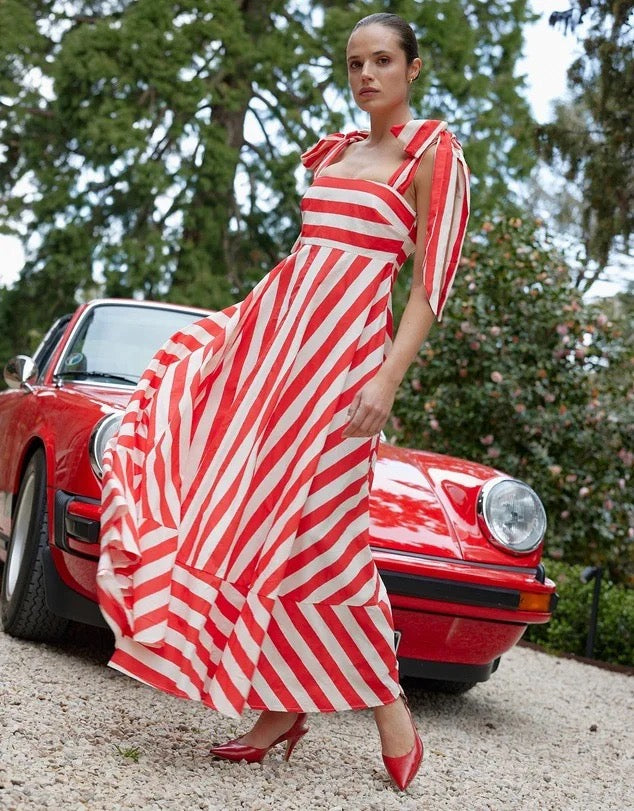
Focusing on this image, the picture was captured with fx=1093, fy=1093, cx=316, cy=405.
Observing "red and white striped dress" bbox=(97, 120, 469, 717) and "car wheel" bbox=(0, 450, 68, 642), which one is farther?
"car wheel" bbox=(0, 450, 68, 642)

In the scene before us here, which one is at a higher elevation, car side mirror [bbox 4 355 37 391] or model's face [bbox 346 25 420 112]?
model's face [bbox 346 25 420 112]

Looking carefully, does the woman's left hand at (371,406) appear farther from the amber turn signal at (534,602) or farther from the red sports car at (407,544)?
the amber turn signal at (534,602)

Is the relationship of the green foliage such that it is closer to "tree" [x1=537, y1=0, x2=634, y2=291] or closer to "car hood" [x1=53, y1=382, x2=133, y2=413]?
"tree" [x1=537, y1=0, x2=634, y2=291]

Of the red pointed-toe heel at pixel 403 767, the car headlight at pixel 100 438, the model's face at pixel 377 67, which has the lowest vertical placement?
the red pointed-toe heel at pixel 403 767

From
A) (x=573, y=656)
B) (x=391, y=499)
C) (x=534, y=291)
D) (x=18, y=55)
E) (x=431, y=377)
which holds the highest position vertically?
(x=18, y=55)

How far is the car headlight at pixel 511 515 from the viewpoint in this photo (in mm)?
3775

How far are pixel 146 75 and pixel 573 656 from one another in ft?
33.9

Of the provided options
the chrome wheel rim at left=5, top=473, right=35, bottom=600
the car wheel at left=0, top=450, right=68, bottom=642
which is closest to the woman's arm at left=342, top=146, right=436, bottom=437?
the car wheel at left=0, top=450, right=68, bottom=642

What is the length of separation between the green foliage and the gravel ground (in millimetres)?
2077

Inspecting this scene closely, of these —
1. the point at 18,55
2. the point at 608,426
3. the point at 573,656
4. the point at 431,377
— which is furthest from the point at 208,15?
Result: the point at 573,656

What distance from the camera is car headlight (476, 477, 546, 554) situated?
378 centimetres

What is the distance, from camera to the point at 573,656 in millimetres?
6789

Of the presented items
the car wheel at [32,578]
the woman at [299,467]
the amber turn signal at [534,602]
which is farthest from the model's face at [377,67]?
the car wheel at [32,578]

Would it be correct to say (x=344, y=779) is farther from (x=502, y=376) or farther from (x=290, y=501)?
(x=502, y=376)
